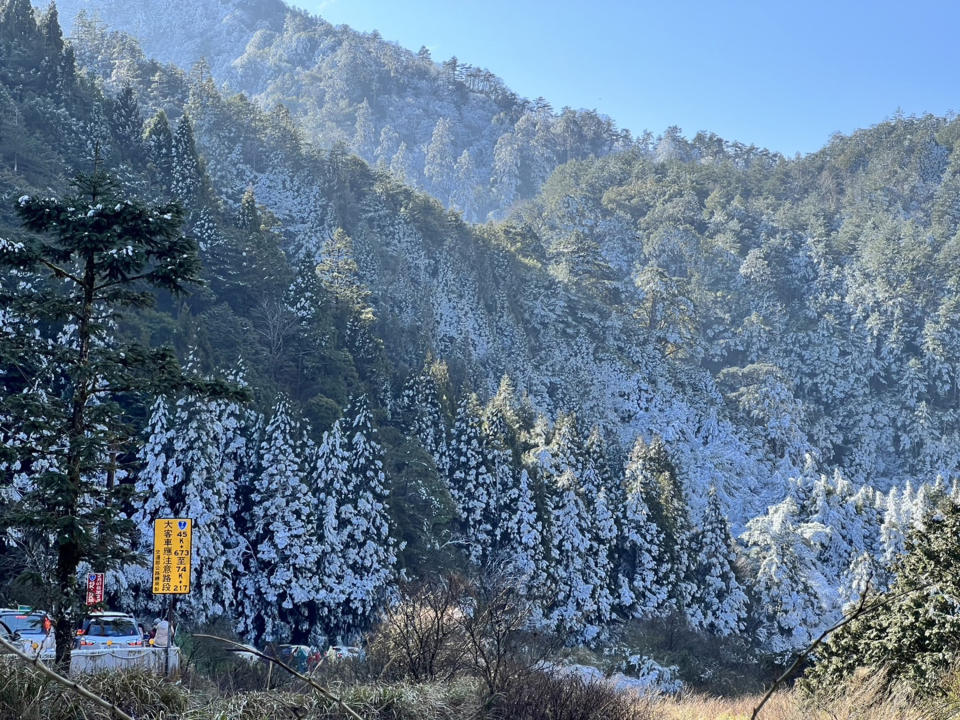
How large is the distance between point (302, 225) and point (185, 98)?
2020cm

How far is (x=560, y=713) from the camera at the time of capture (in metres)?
9.08

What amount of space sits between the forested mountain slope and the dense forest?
25089 mm

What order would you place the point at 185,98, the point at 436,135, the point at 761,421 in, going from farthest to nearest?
1. the point at 436,135
2. the point at 185,98
3. the point at 761,421

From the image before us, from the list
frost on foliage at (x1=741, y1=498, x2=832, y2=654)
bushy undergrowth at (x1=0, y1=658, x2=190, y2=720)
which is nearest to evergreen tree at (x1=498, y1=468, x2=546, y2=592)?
frost on foliage at (x1=741, y1=498, x2=832, y2=654)

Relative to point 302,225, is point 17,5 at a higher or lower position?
higher

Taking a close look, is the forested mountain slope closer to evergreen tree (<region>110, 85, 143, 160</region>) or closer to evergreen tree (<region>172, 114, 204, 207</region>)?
evergreen tree (<region>110, 85, 143, 160</region>)

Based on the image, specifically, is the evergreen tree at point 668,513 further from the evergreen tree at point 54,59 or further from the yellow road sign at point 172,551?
the evergreen tree at point 54,59

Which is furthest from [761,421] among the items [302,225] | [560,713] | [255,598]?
[560,713]

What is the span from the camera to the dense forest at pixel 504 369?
29.0 m

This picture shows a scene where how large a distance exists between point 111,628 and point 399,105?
126375 mm

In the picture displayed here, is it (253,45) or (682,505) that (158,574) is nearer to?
(682,505)

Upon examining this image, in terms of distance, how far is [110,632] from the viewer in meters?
16.8

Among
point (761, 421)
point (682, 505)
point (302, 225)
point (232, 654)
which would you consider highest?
point (302, 225)

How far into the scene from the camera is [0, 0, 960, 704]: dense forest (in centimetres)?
2905
